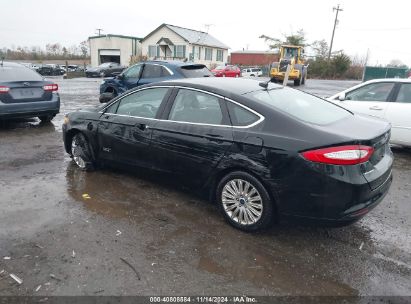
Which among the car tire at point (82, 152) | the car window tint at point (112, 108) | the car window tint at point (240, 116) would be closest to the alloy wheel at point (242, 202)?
the car window tint at point (240, 116)

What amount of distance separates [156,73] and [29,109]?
3376mm

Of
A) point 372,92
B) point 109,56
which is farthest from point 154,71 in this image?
point 109,56

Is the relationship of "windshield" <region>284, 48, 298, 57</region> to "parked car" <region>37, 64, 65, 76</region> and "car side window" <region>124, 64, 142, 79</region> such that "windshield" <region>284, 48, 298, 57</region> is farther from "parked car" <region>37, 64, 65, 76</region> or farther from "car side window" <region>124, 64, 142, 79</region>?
"parked car" <region>37, 64, 65, 76</region>

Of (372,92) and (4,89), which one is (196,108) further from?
(4,89)

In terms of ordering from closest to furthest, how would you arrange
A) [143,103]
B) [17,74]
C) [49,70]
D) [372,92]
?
[143,103] < [372,92] < [17,74] < [49,70]

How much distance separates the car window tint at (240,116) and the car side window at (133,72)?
23.2 ft

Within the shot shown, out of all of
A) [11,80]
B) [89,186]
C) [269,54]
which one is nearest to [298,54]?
[11,80]

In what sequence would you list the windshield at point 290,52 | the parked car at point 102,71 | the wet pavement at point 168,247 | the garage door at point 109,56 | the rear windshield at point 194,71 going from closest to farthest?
the wet pavement at point 168,247
the rear windshield at point 194,71
the windshield at point 290,52
the parked car at point 102,71
the garage door at point 109,56

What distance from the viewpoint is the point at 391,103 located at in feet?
22.2

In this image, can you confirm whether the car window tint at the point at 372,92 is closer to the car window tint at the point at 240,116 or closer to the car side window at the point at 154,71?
the car window tint at the point at 240,116

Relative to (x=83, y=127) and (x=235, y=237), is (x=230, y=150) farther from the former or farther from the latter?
(x=83, y=127)

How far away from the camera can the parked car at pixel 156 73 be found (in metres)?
9.56

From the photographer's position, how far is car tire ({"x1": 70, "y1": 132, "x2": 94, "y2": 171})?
18.0 feet

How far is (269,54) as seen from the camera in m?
59.5
